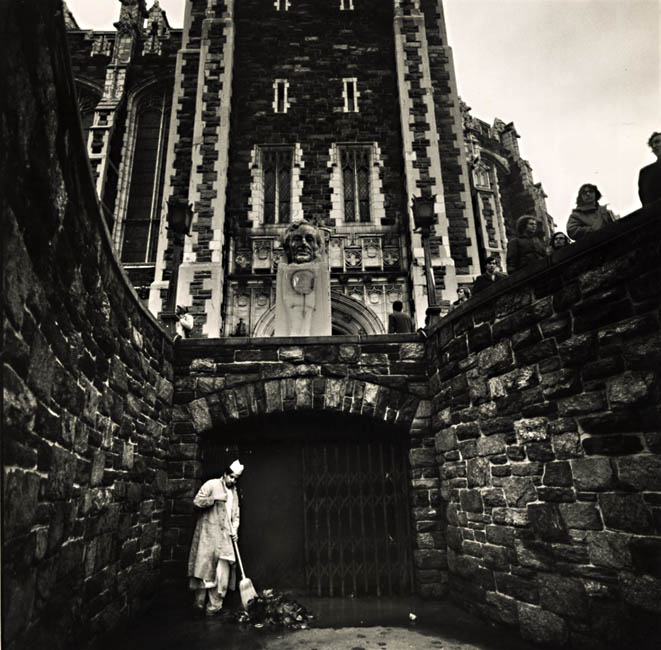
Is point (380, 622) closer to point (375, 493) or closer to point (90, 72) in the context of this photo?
point (375, 493)

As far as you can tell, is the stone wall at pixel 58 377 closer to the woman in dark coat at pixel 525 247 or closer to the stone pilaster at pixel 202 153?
the woman in dark coat at pixel 525 247

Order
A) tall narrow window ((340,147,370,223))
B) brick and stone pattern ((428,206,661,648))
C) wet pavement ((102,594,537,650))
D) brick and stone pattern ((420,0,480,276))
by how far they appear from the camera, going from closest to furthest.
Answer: brick and stone pattern ((428,206,661,648))
wet pavement ((102,594,537,650))
brick and stone pattern ((420,0,480,276))
tall narrow window ((340,147,370,223))

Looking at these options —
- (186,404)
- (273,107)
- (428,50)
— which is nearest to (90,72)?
(273,107)

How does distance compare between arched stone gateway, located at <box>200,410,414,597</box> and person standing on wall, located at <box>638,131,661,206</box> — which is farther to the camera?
arched stone gateway, located at <box>200,410,414,597</box>

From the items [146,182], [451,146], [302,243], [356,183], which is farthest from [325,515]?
[146,182]

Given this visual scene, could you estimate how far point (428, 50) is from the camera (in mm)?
15477

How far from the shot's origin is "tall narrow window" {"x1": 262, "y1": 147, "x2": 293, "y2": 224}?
13023 mm

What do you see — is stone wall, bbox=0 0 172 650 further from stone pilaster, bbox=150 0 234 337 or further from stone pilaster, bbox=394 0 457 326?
stone pilaster, bbox=394 0 457 326

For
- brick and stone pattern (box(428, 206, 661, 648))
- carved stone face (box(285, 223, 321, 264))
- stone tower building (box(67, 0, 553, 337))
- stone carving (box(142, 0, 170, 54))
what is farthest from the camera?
stone carving (box(142, 0, 170, 54))

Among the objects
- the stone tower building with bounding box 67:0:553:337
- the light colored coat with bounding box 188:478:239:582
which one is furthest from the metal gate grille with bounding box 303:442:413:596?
the stone tower building with bounding box 67:0:553:337

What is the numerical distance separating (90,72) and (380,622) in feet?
69.0

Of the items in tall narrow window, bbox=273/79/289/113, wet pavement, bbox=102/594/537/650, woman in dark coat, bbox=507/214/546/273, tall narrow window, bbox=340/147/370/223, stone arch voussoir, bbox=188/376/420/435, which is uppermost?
tall narrow window, bbox=273/79/289/113

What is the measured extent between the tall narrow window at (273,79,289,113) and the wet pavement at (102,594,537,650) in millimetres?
12907

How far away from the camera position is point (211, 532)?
516 cm
